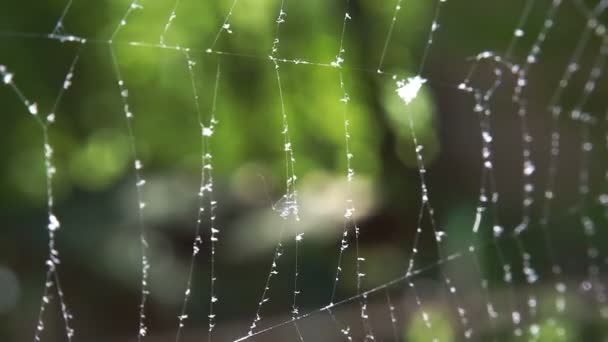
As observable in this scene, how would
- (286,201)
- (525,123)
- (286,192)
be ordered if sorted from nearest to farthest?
1. (286,201)
2. (286,192)
3. (525,123)

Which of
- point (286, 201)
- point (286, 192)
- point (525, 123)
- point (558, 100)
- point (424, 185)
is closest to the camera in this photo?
point (286, 201)

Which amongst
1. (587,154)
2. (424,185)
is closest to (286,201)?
(424,185)

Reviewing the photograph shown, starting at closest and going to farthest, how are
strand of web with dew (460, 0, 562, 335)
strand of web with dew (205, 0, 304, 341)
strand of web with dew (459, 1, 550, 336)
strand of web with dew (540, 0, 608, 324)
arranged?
strand of web with dew (205, 0, 304, 341) → strand of web with dew (459, 1, 550, 336) → strand of web with dew (460, 0, 562, 335) → strand of web with dew (540, 0, 608, 324)

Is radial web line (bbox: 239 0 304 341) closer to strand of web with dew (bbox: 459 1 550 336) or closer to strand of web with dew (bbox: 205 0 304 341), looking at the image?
strand of web with dew (bbox: 205 0 304 341)

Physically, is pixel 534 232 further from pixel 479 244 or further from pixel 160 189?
pixel 160 189

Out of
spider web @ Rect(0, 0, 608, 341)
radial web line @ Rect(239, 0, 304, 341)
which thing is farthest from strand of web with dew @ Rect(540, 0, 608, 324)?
radial web line @ Rect(239, 0, 304, 341)

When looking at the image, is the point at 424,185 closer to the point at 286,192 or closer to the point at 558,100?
the point at 558,100

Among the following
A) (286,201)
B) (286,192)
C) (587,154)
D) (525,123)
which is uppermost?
(525,123)

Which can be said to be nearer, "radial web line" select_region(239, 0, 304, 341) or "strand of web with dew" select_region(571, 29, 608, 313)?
"radial web line" select_region(239, 0, 304, 341)

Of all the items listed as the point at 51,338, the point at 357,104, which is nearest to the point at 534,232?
the point at 357,104
